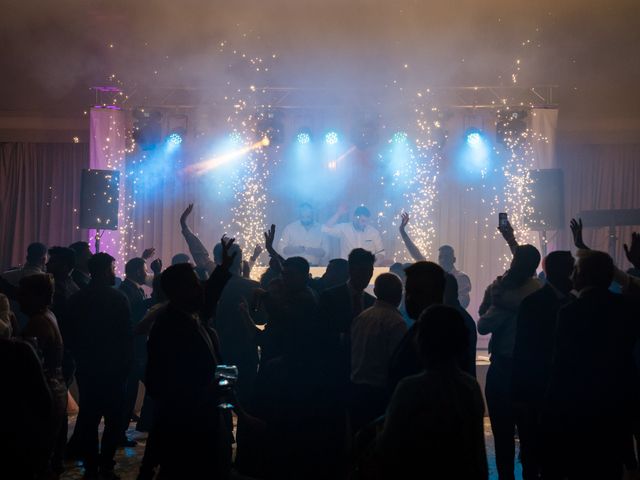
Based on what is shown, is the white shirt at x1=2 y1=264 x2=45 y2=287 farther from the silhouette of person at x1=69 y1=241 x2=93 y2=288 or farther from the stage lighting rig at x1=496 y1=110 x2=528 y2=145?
the stage lighting rig at x1=496 y1=110 x2=528 y2=145

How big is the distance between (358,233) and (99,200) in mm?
4199

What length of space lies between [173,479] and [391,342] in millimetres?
1366

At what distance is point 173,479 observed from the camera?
338 centimetres

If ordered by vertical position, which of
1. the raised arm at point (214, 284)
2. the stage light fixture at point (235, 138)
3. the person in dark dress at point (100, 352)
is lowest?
the person in dark dress at point (100, 352)

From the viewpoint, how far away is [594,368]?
3.68 metres

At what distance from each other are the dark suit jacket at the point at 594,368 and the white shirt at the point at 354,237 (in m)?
8.27

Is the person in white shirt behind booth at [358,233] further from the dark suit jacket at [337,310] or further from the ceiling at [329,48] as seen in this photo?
the dark suit jacket at [337,310]

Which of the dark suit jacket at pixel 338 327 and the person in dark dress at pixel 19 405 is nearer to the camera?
the person in dark dress at pixel 19 405

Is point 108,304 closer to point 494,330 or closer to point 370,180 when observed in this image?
point 494,330

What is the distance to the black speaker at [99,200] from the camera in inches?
397

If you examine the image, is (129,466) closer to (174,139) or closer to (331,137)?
(174,139)

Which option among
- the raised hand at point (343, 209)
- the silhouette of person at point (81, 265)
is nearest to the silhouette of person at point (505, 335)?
the silhouette of person at point (81, 265)

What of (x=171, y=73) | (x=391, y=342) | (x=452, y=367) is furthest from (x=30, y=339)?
(x=171, y=73)

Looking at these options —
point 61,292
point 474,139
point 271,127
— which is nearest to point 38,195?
point 271,127
